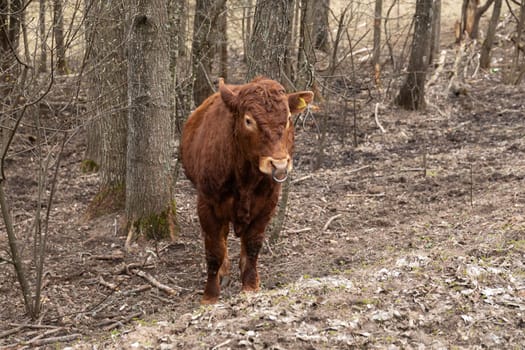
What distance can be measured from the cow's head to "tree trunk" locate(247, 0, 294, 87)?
5.28 ft

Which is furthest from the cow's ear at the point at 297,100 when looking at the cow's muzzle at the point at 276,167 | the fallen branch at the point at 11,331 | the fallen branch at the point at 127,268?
the fallen branch at the point at 11,331

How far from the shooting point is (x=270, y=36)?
7.56 metres

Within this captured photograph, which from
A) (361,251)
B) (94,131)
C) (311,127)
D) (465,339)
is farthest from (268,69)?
(311,127)

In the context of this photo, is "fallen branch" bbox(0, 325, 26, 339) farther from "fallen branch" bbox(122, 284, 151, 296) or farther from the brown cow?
the brown cow

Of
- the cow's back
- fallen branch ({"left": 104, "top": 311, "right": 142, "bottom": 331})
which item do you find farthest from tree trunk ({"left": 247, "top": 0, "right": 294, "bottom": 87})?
fallen branch ({"left": 104, "top": 311, "right": 142, "bottom": 331})

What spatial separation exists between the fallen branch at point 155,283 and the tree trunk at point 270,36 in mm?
2673

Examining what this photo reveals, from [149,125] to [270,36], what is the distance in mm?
1821

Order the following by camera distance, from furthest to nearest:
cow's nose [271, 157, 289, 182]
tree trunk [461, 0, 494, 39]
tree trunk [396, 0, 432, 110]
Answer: tree trunk [461, 0, 494, 39], tree trunk [396, 0, 432, 110], cow's nose [271, 157, 289, 182]

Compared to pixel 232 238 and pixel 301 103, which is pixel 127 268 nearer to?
pixel 232 238

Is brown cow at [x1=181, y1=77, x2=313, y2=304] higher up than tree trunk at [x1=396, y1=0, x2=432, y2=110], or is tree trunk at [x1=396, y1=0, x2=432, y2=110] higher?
tree trunk at [x1=396, y1=0, x2=432, y2=110]

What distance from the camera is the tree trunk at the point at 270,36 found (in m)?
7.51

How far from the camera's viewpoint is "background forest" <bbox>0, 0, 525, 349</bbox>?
523 centimetres

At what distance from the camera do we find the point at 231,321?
5148 mm

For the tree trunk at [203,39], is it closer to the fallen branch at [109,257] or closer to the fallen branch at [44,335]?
the fallen branch at [109,257]
